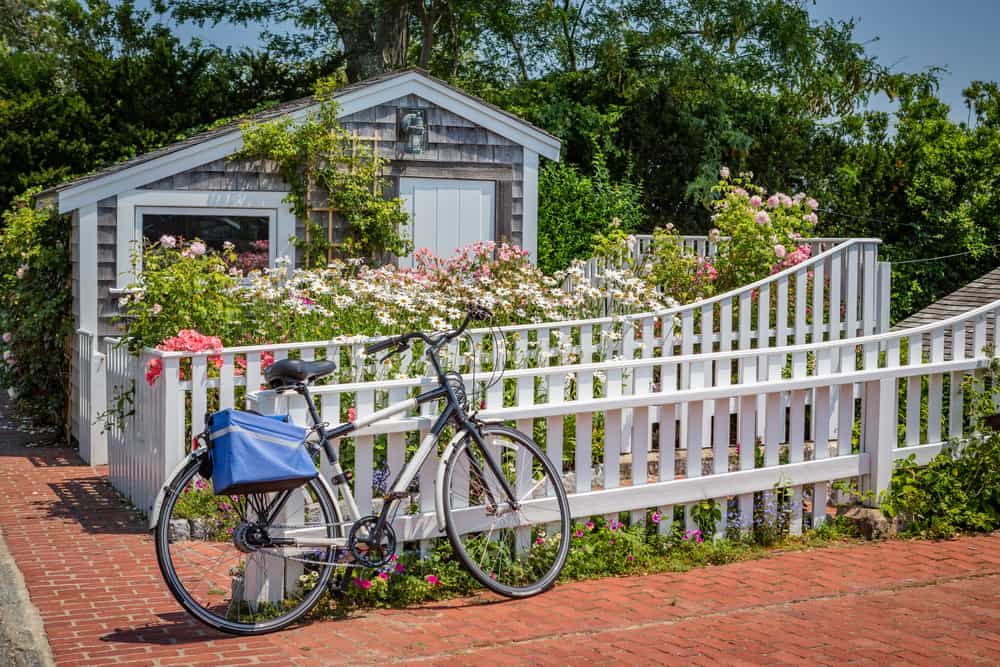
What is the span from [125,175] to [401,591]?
6.44m

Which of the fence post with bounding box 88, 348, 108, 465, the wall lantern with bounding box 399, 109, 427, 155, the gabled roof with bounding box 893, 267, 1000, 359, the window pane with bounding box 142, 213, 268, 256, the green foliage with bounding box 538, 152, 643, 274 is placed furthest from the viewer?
the green foliage with bounding box 538, 152, 643, 274

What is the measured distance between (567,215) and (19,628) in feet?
40.7

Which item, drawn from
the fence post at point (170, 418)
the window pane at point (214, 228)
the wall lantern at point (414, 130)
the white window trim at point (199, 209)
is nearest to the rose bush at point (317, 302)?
the fence post at point (170, 418)

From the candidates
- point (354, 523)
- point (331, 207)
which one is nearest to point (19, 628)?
point (354, 523)

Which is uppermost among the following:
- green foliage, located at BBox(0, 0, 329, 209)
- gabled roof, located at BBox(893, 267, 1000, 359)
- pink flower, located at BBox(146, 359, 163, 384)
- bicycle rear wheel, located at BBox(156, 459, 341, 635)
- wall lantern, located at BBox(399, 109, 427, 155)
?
green foliage, located at BBox(0, 0, 329, 209)

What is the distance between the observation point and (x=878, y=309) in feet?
32.4

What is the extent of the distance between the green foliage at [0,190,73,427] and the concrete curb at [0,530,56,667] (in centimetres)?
534

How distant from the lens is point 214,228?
37.8 ft

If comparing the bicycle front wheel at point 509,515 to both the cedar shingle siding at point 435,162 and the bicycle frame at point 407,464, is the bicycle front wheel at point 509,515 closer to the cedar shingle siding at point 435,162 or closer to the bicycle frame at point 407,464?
the bicycle frame at point 407,464

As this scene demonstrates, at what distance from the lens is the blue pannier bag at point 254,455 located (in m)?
4.91

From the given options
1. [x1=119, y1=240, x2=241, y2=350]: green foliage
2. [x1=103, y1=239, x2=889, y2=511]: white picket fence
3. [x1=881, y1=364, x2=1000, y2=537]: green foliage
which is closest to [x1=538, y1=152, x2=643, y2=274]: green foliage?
[x1=103, y1=239, x2=889, y2=511]: white picket fence

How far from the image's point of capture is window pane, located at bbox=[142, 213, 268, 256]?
11.1 m

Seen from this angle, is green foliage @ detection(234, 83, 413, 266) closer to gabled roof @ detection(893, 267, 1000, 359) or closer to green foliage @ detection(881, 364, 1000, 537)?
gabled roof @ detection(893, 267, 1000, 359)

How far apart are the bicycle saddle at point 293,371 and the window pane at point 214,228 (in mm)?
6089
